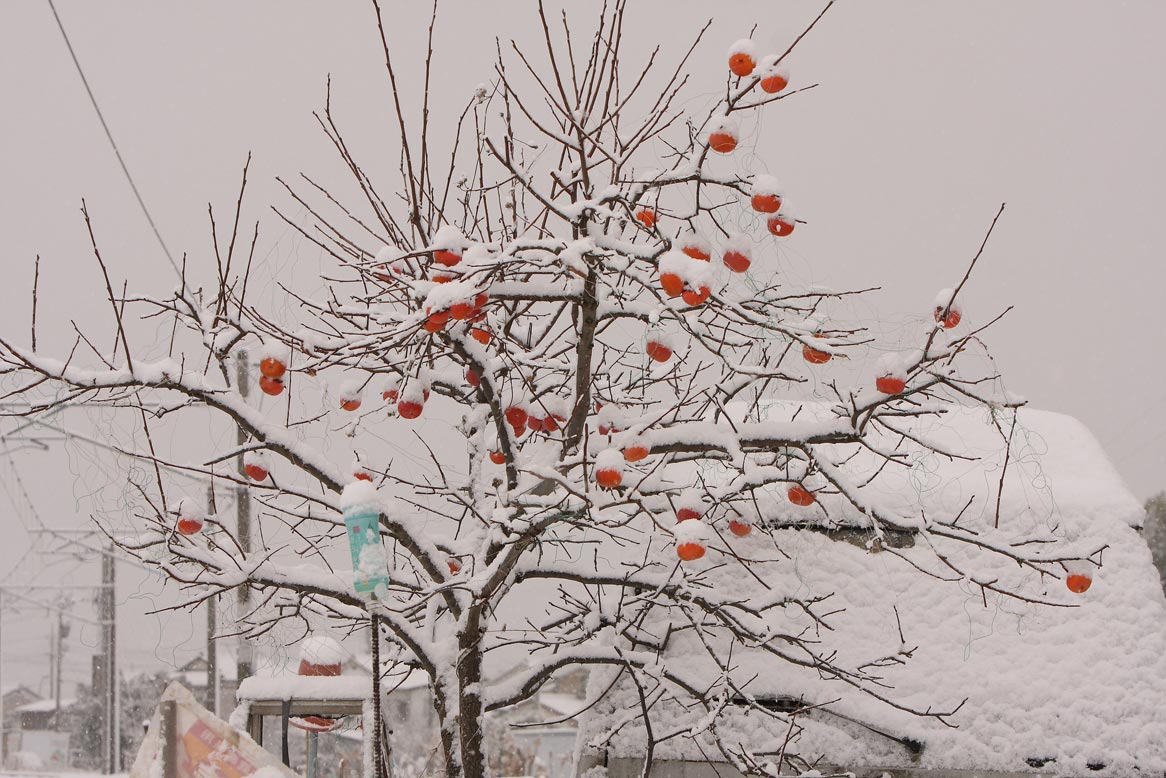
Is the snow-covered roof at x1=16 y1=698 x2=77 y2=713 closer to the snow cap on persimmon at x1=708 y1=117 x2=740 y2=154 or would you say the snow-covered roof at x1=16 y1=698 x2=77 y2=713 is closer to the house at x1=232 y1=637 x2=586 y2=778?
the house at x1=232 y1=637 x2=586 y2=778

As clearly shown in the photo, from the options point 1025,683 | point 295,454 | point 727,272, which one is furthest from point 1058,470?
point 295,454

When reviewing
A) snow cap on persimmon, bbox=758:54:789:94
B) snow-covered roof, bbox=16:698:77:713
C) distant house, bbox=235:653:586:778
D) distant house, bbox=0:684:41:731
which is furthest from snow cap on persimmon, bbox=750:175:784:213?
snow-covered roof, bbox=16:698:77:713

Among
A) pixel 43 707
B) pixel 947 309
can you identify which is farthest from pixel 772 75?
pixel 43 707

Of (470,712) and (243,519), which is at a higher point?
(243,519)

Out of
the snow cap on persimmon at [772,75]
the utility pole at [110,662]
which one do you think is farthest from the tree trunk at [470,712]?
the utility pole at [110,662]

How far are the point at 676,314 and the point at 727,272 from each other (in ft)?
1.25

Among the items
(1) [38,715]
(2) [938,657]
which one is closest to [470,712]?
(2) [938,657]

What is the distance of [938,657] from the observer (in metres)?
7.00

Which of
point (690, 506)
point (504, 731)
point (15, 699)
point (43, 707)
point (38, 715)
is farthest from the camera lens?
point (15, 699)

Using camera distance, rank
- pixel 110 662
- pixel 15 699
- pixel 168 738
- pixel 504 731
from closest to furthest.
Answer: pixel 168 738
pixel 110 662
pixel 504 731
pixel 15 699

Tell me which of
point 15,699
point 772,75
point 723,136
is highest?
point 772,75

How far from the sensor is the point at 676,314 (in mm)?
4621

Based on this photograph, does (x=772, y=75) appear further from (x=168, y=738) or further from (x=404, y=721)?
(x=404, y=721)

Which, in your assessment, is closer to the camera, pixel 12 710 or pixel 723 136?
pixel 723 136
